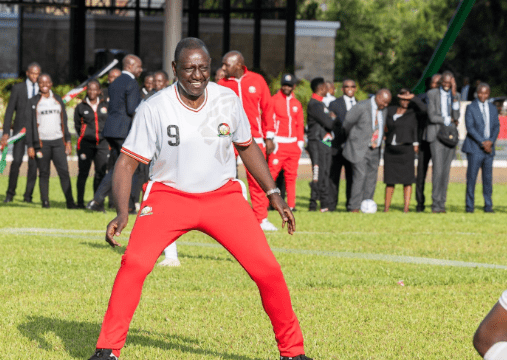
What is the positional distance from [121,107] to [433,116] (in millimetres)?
5230

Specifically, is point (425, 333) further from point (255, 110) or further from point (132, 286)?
→ point (255, 110)

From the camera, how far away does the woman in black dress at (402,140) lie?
14.4m

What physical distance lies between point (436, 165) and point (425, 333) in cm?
893

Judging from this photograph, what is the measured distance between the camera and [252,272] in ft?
15.8

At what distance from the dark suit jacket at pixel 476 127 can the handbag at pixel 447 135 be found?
34cm

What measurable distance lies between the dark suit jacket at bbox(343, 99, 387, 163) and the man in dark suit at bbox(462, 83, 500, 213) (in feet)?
5.17

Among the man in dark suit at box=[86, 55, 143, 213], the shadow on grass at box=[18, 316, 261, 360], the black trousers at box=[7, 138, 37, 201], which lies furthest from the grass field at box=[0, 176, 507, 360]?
the black trousers at box=[7, 138, 37, 201]

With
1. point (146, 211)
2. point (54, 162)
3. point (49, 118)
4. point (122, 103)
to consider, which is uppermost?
point (122, 103)

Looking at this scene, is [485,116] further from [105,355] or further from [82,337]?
[105,355]

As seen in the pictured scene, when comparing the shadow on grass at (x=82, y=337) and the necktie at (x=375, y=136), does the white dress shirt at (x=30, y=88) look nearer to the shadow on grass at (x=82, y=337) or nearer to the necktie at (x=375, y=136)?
the necktie at (x=375, y=136)

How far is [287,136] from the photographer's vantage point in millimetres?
13148

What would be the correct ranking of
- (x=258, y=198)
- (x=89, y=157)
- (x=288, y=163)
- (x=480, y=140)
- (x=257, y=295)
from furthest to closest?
(x=480, y=140) < (x=89, y=157) < (x=288, y=163) < (x=258, y=198) < (x=257, y=295)

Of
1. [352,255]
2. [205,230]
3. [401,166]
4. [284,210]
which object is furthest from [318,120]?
[205,230]

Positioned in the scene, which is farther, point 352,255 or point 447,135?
point 447,135
